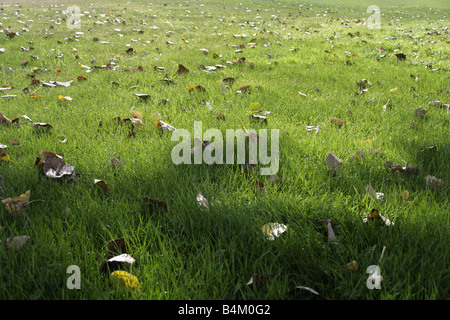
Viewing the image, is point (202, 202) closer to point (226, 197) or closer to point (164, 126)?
point (226, 197)

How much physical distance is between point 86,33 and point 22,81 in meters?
4.44

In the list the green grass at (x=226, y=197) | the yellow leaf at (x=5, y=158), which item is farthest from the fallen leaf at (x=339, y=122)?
the yellow leaf at (x=5, y=158)

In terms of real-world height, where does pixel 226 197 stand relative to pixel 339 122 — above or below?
below

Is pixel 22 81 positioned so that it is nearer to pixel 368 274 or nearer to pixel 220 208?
pixel 220 208

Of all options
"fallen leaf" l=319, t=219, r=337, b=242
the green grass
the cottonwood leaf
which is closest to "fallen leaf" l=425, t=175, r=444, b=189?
the green grass

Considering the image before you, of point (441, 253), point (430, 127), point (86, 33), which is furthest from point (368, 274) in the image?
point (86, 33)

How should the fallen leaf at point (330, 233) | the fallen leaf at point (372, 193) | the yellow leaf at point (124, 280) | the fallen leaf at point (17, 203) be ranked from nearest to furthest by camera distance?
the yellow leaf at point (124, 280)
the fallen leaf at point (330, 233)
the fallen leaf at point (17, 203)
the fallen leaf at point (372, 193)

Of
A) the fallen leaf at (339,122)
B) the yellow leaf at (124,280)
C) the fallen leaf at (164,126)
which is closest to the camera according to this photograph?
the yellow leaf at (124,280)

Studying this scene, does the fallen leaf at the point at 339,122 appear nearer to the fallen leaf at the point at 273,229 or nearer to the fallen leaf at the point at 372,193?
the fallen leaf at the point at 372,193

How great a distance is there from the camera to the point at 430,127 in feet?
9.29

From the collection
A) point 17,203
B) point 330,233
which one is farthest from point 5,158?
point 330,233

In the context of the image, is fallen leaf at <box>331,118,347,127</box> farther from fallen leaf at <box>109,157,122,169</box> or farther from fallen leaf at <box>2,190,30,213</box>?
fallen leaf at <box>2,190,30,213</box>

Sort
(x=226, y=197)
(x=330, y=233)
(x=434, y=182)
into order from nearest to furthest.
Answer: (x=330, y=233), (x=226, y=197), (x=434, y=182)
